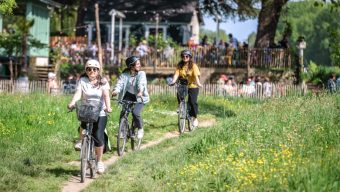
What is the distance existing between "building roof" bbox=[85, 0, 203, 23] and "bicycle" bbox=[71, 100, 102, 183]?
116ft

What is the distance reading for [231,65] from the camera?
38.4 metres

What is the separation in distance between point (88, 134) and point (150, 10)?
3774cm

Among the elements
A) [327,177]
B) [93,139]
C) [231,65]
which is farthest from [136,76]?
[231,65]

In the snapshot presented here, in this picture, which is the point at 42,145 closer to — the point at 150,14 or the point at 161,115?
the point at 161,115

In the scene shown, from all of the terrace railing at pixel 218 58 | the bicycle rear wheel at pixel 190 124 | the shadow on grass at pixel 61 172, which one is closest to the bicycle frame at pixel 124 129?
the shadow on grass at pixel 61 172

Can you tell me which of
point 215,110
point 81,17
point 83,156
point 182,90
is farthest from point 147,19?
point 83,156

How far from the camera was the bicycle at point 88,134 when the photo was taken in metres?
10.4

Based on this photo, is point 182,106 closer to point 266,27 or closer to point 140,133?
point 140,133

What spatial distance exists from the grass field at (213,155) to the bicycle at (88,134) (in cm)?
28

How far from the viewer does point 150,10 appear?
157ft

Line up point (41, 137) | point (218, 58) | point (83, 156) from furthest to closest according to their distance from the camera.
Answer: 1. point (218, 58)
2. point (41, 137)
3. point (83, 156)

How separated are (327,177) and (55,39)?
119 feet

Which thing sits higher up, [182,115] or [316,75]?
[316,75]

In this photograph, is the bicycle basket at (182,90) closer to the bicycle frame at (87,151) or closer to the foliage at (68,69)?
the bicycle frame at (87,151)
